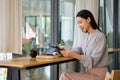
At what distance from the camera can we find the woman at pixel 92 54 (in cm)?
263

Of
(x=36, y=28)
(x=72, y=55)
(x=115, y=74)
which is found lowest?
(x=115, y=74)

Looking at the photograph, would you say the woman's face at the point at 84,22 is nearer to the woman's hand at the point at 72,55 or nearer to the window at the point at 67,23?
the woman's hand at the point at 72,55

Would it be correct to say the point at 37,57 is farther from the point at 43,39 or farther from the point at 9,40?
the point at 43,39

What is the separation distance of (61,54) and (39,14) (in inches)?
55.0

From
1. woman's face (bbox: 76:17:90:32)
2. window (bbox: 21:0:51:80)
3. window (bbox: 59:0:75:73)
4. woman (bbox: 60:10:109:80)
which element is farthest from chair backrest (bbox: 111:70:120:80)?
window (bbox: 59:0:75:73)

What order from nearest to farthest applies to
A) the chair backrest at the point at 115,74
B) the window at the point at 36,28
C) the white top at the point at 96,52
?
1. the chair backrest at the point at 115,74
2. the white top at the point at 96,52
3. the window at the point at 36,28

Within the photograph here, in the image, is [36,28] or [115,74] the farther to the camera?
[36,28]

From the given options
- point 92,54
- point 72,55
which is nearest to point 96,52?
point 92,54

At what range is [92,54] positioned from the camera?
266 centimetres

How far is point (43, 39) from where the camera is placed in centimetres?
414

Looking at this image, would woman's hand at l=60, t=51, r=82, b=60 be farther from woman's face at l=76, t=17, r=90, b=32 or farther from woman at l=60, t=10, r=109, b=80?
woman's face at l=76, t=17, r=90, b=32

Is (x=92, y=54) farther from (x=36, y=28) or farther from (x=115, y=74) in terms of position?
(x=36, y=28)

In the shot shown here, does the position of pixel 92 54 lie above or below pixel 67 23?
below

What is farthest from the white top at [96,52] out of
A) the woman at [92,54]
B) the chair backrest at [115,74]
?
the chair backrest at [115,74]
